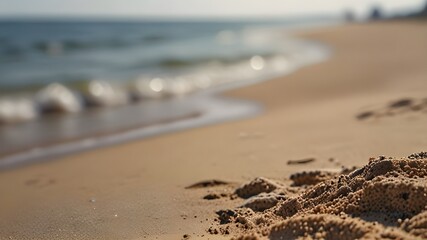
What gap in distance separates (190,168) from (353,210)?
2.05 meters

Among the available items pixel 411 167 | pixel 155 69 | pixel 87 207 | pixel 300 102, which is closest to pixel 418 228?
pixel 411 167

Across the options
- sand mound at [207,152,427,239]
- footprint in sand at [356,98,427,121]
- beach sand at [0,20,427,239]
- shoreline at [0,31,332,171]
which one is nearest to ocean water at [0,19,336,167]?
shoreline at [0,31,332,171]

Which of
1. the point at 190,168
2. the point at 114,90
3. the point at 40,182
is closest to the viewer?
the point at 190,168

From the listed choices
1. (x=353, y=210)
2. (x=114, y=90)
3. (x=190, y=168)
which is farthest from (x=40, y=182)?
(x=114, y=90)

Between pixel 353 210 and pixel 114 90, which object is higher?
pixel 114 90

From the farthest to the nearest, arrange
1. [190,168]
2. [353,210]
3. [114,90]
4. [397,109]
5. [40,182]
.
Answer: [114,90] < [397,109] < [40,182] < [190,168] < [353,210]

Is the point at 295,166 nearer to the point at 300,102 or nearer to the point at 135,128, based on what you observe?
the point at 135,128

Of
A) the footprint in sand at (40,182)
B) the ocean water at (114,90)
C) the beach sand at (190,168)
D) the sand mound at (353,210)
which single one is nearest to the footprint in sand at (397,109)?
the beach sand at (190,168)

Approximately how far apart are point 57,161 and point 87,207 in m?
→ 1.98

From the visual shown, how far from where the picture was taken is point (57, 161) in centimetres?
536

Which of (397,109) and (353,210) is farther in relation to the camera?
(397,109)

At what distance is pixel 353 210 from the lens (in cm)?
254

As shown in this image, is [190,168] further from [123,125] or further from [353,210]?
[123,125]

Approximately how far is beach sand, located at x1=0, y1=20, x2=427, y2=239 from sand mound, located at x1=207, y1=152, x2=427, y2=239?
0.12 metres
